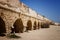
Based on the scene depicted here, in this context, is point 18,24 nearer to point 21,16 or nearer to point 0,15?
point 21,16

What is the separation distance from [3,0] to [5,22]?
156cm

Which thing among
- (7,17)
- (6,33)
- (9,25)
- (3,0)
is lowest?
(6,33)

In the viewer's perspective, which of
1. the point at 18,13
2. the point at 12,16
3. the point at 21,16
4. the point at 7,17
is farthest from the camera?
the point at 21,16

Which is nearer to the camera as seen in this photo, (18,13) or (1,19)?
(1,19)

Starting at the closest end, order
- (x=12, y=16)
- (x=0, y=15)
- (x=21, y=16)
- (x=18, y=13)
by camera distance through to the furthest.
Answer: (x=0, y=15), (x=12, y=16), (x=18, y=13), (x=21, y=16)

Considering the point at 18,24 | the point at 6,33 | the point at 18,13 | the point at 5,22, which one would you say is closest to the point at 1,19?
the point at 5,22

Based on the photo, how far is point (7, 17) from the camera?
739cm

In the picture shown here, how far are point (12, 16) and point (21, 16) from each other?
5.57ft

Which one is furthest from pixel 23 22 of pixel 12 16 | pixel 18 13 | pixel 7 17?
pixel 7 17

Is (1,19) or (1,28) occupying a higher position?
(1,19)

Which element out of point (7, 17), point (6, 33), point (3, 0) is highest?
Answer: point (3, 0)

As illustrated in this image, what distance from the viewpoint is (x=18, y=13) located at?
9.02 m

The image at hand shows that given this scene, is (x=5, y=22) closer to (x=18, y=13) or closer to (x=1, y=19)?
(x=1, y=19)

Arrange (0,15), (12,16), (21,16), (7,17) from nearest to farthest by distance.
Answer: (0,15), (7,17), (12,16), (21,16)
